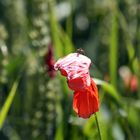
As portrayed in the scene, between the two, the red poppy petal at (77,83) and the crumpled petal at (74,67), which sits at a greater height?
the crumpled petal at (74,67)

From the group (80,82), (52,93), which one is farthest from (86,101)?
(52,93)

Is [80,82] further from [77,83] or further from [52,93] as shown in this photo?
[52,93]

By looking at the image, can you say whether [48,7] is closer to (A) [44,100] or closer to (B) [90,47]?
(A) [44,100]

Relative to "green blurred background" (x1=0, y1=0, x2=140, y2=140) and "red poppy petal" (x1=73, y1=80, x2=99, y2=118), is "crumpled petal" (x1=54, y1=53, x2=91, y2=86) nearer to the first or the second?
"red poppy petal" (x1=73, y1=80, x2=99, y2=118)

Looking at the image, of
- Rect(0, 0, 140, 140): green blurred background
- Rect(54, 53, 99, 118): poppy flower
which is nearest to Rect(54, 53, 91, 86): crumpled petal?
Rect(54, 53, 99, 118): poppy flower

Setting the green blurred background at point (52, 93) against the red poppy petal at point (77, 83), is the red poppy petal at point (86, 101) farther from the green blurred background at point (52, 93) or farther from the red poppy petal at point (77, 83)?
the green blurred background at point (52, 93)

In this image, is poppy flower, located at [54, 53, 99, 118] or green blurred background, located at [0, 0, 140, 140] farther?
green blurred background, located at [0, 0, 140, 140]

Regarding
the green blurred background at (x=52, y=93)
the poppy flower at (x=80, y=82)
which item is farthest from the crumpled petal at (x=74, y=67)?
the green blurred background at (x=52, y=93)

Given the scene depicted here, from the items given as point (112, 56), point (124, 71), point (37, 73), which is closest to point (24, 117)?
point (37, 73)

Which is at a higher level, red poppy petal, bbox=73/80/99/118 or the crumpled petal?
the crumpled petal

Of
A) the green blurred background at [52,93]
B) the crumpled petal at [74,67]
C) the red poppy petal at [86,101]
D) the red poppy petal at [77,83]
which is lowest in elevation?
the green blurred background at [52,93]
